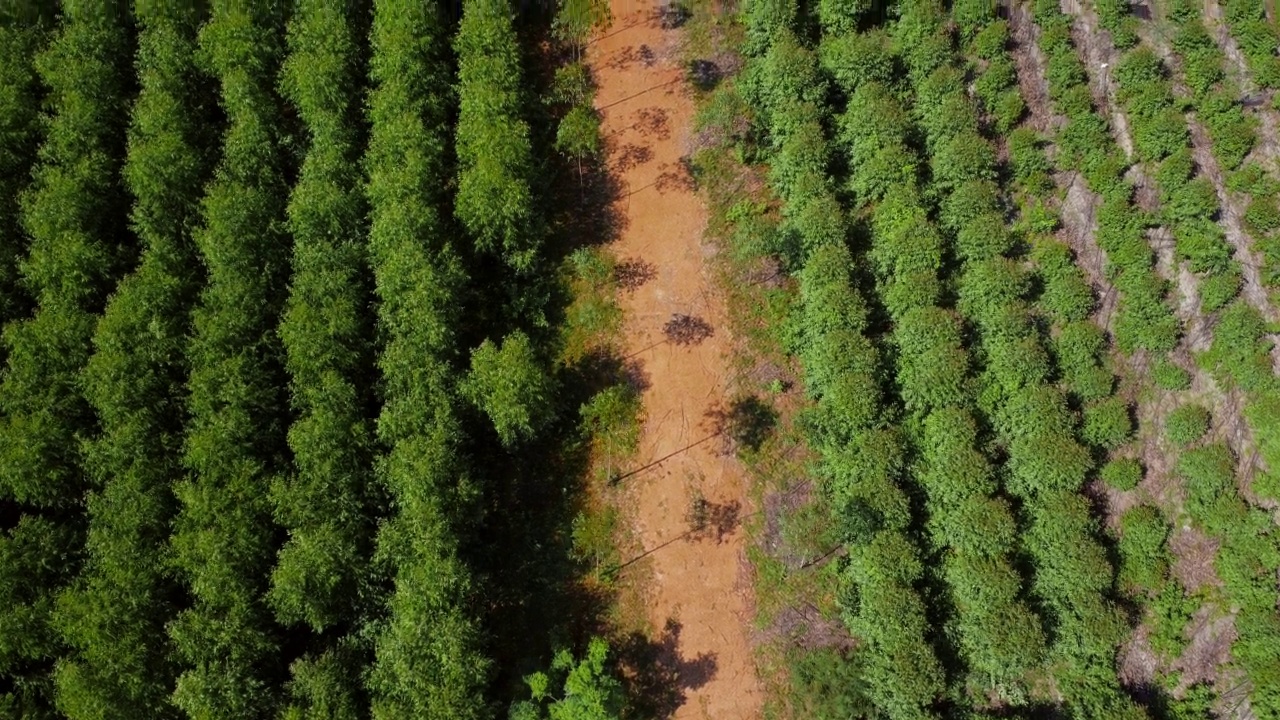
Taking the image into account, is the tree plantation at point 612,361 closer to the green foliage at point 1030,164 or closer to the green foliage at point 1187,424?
the green foliage at point 1030,164

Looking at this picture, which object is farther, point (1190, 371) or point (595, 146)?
point (595, 146)

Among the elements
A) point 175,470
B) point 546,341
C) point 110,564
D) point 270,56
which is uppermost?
point 270,56

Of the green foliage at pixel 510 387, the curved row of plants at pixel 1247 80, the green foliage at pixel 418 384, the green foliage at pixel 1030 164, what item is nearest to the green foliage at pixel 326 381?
the green foliage at pixel 418 384

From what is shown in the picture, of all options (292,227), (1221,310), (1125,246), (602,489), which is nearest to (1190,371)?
(1221,310)

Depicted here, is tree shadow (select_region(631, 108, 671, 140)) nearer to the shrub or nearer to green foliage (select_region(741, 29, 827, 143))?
green foliage (select_region(741, 29, 827, 143))

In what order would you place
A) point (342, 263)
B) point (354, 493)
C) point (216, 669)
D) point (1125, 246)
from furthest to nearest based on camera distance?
point (1125, 246) → point (342, 263) → point (354, 493) → point (216, 669)

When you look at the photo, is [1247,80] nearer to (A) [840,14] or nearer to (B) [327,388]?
(A) [840,14]

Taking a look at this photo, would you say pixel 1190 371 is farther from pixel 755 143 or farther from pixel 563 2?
pixel 563 2
